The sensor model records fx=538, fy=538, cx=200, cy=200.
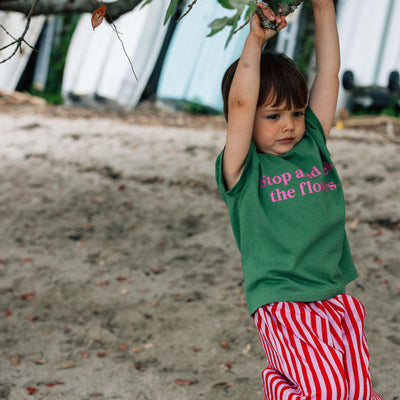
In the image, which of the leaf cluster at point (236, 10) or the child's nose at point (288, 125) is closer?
the leaf cluster at point (236, 10)

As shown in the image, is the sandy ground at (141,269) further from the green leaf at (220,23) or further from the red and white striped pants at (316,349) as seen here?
the green leaf at (220,23)

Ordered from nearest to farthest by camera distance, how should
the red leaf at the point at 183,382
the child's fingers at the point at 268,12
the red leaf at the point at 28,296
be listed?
the child's fingers at the point at 268,12
the red leaf at the point at 183,382
the red leaf at the point at 28,296

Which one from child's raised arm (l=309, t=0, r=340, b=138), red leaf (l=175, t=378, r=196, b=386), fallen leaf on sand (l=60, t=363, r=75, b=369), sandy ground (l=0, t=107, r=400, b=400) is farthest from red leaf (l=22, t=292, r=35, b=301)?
child's raised arm (l=309, t=0, r=340, b=138)

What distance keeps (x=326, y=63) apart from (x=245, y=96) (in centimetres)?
47

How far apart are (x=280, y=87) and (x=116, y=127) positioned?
6.79 metres

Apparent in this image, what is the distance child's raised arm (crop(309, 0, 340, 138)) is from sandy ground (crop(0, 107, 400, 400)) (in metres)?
1.39

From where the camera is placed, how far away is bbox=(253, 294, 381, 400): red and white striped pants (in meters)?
1.70

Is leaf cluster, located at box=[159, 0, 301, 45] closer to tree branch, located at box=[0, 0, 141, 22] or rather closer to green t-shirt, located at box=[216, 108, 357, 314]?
green t-shirt, located at box=[216, 108, 357, 314]

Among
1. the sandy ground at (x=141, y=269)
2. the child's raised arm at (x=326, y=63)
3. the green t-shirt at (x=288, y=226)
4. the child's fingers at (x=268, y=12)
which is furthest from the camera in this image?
the sandy ground at (x=141, y=269)

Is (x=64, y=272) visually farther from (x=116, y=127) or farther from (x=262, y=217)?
(x=116, y=127)

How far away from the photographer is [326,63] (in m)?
2.03

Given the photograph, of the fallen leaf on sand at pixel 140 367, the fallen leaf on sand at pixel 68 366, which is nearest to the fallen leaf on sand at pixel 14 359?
the fallen leaf on sand at pixel 68 366

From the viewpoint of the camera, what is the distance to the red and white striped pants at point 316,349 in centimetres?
170

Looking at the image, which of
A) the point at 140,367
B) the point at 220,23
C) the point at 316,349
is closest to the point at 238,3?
the point at 220,23
